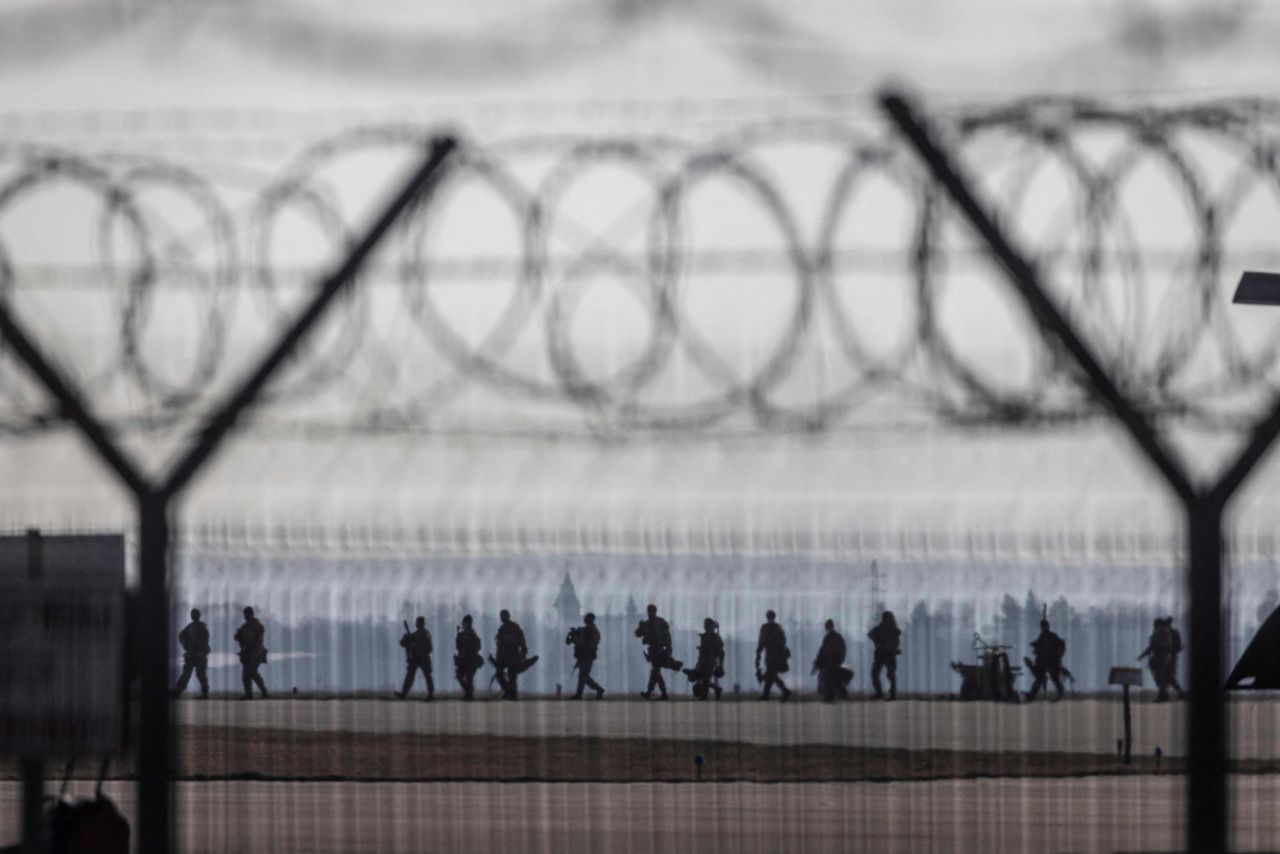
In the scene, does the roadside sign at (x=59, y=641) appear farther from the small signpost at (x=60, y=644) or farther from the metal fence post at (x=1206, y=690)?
the metal fence post at (x=1206, y=690)

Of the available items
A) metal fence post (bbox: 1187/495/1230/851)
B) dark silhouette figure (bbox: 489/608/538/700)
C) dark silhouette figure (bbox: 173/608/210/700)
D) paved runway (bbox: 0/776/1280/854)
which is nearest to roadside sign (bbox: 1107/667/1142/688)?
paved runway (bbox: 0/776/1280/854)

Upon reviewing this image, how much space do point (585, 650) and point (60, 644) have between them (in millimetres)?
2908

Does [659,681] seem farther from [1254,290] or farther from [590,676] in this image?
[1254,290]

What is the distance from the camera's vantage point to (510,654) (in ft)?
33.6

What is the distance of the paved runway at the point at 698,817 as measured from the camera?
12.2 m

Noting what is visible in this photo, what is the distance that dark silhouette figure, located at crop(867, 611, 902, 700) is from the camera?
9164 mm

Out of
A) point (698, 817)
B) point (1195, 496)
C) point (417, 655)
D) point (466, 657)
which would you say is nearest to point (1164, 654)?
point (1195, 496)

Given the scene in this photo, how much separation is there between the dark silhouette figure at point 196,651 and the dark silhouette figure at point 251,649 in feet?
0.59

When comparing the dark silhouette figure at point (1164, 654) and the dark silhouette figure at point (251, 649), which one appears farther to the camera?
the dark silhouette figure at point (1164, 654)

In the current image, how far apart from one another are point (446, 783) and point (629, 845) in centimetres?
283

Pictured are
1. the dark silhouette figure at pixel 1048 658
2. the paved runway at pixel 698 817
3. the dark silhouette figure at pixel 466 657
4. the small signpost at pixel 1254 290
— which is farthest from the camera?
the paved runway at pixel 698 817

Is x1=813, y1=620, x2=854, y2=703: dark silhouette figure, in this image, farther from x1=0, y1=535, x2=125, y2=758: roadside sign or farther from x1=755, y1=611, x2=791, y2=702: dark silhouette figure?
x1=0, y1=535, x2=125, y2=758: roadside sign

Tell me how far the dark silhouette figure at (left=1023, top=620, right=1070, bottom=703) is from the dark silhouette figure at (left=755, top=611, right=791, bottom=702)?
42.4 inches

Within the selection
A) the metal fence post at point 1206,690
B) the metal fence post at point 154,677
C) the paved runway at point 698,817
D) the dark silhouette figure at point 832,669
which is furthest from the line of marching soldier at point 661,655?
the metal fence post at point 1206,690
